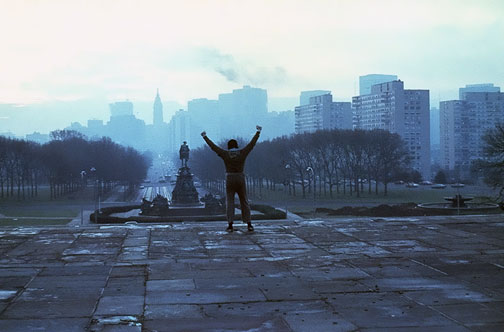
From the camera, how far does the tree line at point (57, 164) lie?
260 ft

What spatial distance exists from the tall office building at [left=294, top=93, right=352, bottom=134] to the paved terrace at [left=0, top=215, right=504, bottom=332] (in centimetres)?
16589

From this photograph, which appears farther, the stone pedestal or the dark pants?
the stone pedestal

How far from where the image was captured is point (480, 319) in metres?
5.57

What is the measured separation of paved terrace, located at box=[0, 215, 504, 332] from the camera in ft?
18.3

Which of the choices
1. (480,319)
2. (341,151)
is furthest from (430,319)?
(341,151)

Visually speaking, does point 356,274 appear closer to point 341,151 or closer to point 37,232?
point 37,232

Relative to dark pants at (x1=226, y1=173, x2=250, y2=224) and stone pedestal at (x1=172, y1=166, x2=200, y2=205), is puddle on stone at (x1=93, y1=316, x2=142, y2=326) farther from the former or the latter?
stone pedestal at (x1=172, y1=166, x2=200, y2=205)

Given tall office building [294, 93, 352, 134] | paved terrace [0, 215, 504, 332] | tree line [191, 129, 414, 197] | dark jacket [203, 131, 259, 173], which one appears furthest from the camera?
tall office building [294, 93, 352, 134]

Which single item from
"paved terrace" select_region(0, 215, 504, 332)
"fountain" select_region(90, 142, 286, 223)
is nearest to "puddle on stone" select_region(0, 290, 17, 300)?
"paved terrace" select_region(0, 215, 504, 332)

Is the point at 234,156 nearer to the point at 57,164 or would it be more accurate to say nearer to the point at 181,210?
the point at 181,210

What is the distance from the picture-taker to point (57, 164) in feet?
274

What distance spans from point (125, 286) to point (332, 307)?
7.85 ft

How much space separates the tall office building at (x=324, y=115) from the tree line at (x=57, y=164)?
3405 inches

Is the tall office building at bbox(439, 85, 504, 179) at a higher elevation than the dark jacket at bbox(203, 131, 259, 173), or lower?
higher
